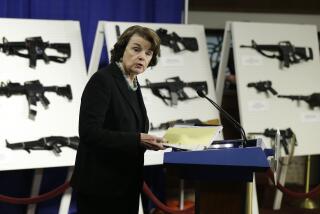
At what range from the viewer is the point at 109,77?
7.14ft

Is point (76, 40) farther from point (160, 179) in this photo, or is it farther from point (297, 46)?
point (297, 46)

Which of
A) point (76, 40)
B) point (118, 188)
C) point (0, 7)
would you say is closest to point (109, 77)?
point (118, 188)

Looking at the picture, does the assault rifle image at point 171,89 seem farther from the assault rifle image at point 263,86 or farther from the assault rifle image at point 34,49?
the assault rifle image at point 34,49

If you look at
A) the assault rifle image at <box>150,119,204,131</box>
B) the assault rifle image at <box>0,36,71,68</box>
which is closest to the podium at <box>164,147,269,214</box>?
the assault rifle image at <box>150,119,204,131</box>

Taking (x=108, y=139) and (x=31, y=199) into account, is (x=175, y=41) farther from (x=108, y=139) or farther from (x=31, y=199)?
(x=108, y=139)

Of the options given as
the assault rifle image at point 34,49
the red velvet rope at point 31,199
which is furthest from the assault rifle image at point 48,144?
the assault rifle image at point 34,49

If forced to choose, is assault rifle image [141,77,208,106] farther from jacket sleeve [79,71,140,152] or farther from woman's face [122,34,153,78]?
jacket sleeve [79,71,140,152]

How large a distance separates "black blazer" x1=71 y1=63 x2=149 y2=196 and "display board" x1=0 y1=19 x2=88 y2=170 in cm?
132

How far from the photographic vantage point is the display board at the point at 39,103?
348 centimetres

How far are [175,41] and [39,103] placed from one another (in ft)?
4.10

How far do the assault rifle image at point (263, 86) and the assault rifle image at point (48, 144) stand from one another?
5.11 feet

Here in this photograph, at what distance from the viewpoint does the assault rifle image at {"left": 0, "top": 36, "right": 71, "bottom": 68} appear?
359 centimetres

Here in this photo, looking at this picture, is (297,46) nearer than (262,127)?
No

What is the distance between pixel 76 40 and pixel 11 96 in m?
0.69
